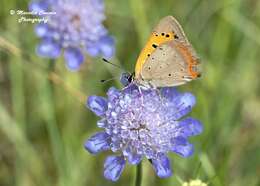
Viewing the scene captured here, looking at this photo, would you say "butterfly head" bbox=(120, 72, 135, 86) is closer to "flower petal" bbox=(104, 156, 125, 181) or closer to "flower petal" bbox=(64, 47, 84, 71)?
"flower petal" bbox=(104, 156, 125, 181)

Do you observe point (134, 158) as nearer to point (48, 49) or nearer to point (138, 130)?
point (138, 130)

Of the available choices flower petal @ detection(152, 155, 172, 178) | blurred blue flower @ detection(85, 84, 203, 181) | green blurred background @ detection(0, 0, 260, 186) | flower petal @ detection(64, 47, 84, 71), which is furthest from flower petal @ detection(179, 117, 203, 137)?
flower petal @ detection(64, 47, 84, 71)

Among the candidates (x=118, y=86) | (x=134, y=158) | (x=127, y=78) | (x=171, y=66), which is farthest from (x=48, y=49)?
(x=134, y=158)

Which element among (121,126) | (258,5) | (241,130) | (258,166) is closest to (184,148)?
(121,126)

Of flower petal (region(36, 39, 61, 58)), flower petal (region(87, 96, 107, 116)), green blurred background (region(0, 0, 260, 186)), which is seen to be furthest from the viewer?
green blurred background (region(0, 0, 260, 186))

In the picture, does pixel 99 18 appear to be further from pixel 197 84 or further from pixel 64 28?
pixel 197 84

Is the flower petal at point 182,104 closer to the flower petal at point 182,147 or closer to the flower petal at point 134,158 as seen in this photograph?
the flower petal at point 182,147

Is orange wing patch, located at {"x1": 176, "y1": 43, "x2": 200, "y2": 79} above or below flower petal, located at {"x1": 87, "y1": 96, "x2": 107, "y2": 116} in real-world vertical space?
above

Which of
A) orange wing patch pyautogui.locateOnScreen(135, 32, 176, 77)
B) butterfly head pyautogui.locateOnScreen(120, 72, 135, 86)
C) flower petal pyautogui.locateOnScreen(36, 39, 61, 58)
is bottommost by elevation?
butterfly head pyautogui.locateOnScreen(120, 72, 135, 86)
